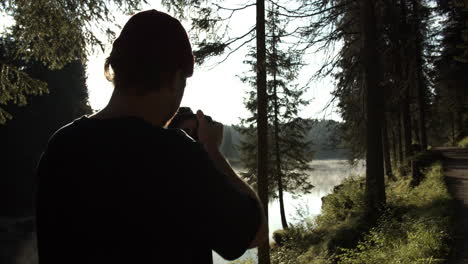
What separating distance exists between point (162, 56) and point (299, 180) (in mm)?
22009

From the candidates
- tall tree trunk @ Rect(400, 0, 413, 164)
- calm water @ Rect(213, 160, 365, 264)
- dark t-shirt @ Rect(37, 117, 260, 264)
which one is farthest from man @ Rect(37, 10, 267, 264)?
calm water @ Rect(213, 160, 365, 264)

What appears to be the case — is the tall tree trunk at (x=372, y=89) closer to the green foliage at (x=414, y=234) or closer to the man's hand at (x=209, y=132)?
the green foliage at (x=414, y=234)

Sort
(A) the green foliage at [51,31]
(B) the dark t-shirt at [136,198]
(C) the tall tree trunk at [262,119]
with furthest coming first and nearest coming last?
(C) the tall tree trunk at [262,119] → (A) the green foliage at [51,31] → (B) the dark t-shirt at [136,198]

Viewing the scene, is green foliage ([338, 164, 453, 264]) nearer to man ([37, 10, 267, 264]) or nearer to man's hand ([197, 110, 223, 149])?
man's hand ([197, 110, 223, 149])

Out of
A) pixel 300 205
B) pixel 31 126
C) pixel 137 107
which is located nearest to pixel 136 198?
pixel 137 107

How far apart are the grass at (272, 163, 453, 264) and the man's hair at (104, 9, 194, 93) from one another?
5.40m

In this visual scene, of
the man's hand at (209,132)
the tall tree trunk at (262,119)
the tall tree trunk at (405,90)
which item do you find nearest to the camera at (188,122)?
the man's hand at (209,132)

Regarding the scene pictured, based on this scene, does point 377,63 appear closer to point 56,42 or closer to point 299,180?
point 56,42

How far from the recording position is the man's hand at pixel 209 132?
1191 millimetres

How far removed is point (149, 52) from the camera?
1001 millimetres

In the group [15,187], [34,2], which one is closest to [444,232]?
[34,2]

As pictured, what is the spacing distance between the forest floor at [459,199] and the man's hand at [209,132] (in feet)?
18.2

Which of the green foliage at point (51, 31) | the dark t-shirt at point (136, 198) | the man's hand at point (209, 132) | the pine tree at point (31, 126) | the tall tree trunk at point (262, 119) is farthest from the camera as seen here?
the pine tree at point (31, 126)

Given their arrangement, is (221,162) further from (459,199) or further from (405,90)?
(405,90)
